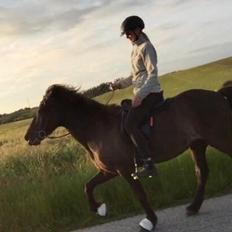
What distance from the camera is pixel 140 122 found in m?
7.01

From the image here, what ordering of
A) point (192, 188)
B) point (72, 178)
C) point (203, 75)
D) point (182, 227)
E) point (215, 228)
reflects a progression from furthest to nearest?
point (203, 75), point (72, 178), point (192, 188), point (182, 227), point (215, 228)

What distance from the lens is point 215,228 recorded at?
610 centimetres

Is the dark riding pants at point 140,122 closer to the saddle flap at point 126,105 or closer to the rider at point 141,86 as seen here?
the rider at point 141,86

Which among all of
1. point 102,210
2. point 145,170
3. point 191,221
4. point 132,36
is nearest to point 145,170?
point 145,170

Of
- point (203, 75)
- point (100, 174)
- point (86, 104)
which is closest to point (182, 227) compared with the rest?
point (100, 174)

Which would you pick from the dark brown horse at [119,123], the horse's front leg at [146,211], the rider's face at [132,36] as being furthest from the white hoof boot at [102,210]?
the rider's face at [132,36]

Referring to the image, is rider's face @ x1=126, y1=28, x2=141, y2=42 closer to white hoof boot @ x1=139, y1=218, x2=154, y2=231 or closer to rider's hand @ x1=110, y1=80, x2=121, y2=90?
rider's hand @ x1=110, y1=80, x2=121, y2=90

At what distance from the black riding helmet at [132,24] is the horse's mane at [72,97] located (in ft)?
3.65

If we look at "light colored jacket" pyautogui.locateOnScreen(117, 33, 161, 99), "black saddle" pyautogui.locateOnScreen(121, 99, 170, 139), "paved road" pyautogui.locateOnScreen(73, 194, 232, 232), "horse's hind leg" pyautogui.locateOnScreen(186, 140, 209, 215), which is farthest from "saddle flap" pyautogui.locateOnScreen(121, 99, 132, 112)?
"paved road" pyautogui.locateOnScreen(73, 194, 232, 232)

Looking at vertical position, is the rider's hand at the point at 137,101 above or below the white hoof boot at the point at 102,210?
above

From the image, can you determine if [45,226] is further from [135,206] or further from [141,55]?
[141,55]

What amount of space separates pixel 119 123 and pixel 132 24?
1333mm

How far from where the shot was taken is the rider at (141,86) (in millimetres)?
6840

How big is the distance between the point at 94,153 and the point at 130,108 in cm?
77
